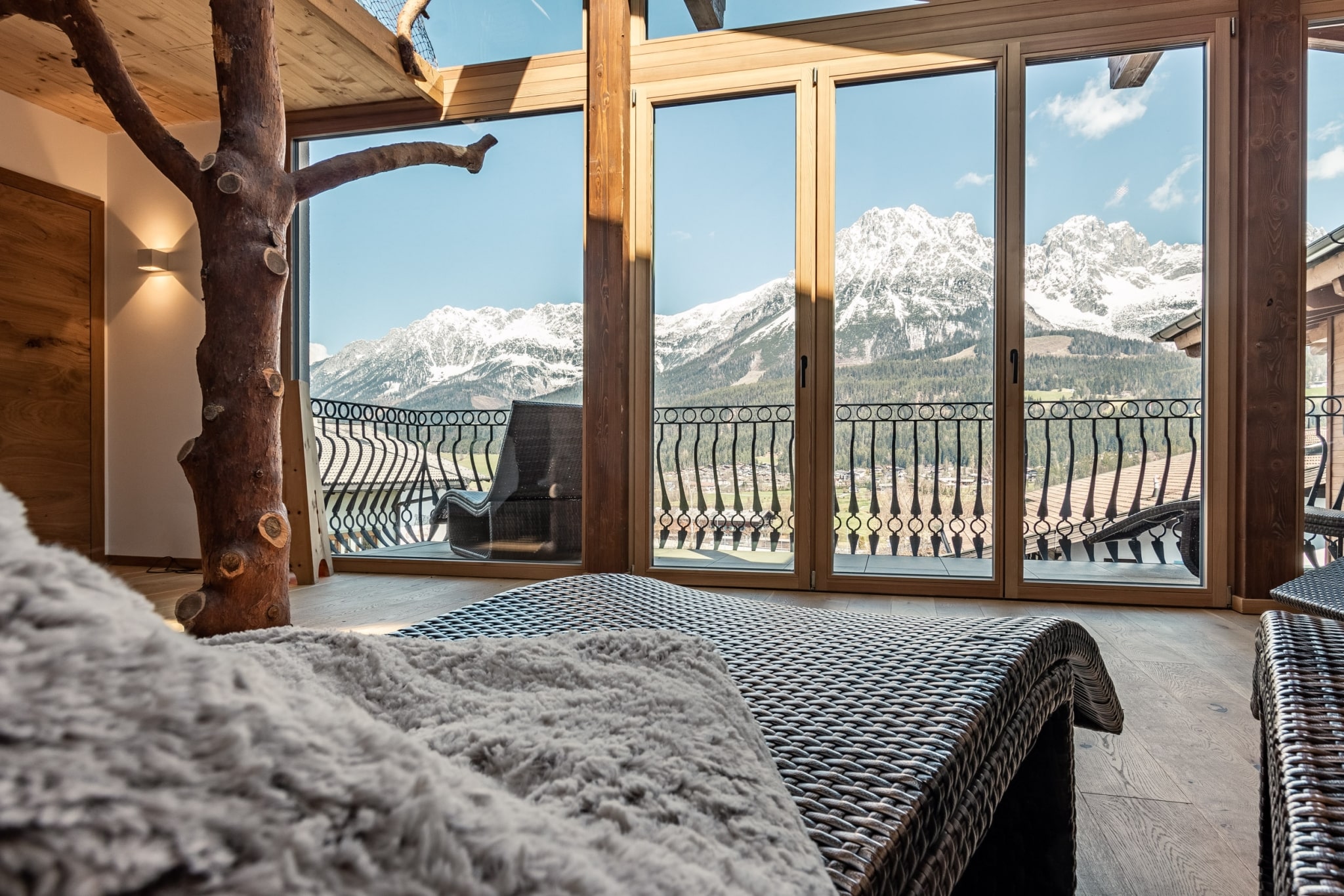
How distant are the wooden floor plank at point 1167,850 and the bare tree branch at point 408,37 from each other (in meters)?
4.11

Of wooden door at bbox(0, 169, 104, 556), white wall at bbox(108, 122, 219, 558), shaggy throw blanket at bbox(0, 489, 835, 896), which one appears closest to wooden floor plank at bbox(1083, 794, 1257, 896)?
shaggy throw blanket at bbox(0, 489, 835, 896)

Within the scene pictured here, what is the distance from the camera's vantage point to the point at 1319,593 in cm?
138

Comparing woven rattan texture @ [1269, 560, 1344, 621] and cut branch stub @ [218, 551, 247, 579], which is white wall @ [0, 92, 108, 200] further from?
woven rattan texture @ [1269, 560, 1344, 621]

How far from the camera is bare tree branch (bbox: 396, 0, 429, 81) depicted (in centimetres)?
360

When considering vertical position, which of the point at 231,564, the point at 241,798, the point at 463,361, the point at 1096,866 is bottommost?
the point at 1096,866

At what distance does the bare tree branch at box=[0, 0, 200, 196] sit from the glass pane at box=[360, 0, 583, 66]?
62.8 inches

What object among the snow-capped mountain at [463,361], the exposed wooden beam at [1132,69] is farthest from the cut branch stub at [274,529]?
the exposed wooden beam at [1132,69]

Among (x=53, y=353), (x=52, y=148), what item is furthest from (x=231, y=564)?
(x=52, y=148)

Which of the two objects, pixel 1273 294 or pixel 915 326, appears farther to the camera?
pixel 915 326

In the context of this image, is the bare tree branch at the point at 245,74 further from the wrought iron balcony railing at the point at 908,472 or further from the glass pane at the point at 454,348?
the wrought iron balcony railing at the point at 908,472

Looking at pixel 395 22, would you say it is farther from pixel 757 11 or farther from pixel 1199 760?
pixel 1199 760

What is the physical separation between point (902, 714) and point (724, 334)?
9.97ft

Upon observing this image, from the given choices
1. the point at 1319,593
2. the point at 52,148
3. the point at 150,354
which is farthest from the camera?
the point at 150,354

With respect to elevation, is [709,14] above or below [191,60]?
above
